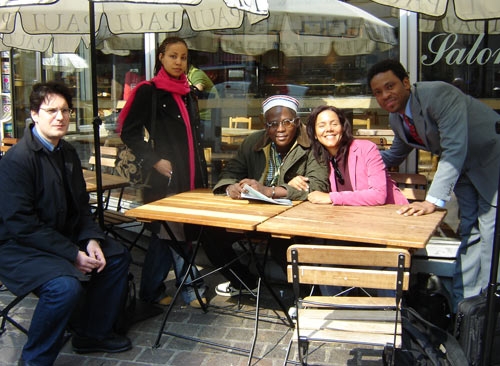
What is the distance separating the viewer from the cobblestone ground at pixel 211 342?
3305 mm

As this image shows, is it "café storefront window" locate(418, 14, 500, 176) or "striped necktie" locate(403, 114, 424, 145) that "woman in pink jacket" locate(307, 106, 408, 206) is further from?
"café storefront window" locate(418, 14, 500, 176)

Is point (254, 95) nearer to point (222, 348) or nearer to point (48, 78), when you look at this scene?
point (222, 348)

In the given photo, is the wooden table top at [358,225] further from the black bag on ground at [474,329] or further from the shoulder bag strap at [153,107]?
the shoulder bag strap at [153,107]

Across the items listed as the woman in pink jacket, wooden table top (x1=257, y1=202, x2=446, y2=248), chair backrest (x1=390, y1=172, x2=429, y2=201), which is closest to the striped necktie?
the woman in pink jacket

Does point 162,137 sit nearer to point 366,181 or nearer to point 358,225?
point 366,181

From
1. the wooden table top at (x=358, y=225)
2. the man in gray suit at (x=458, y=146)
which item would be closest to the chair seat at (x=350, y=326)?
the wooden table top at (x=358, y=225)

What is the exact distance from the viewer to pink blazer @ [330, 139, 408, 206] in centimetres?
344

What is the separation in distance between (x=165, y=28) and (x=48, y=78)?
3.32 meters

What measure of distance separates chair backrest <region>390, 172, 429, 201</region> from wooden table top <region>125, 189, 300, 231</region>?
122cm

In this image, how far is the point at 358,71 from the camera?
5398 millimetres

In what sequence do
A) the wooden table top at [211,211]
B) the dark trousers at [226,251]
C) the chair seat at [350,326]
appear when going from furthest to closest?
the dark trousers at [226,251] < the wooden table top at [211,211] < the chair seat at [350,326]

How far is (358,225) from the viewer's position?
2922mm

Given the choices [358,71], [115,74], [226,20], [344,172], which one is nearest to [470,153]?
[344,172]

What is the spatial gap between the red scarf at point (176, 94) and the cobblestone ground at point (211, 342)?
100 cm
